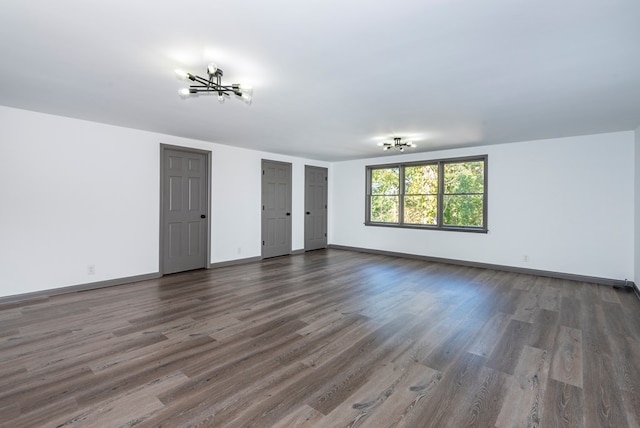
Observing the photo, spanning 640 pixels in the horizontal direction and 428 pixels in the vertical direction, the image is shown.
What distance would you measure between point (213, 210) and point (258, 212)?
1.10m

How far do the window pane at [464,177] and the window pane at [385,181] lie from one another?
1198 mm

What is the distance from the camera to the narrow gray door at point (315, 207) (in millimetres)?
8102

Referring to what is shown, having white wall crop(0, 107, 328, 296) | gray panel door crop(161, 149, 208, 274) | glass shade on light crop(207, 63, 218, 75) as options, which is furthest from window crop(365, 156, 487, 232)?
glass shade on light crop(207, 63, 218, 75)

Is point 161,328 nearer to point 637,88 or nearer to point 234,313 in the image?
point 234,313

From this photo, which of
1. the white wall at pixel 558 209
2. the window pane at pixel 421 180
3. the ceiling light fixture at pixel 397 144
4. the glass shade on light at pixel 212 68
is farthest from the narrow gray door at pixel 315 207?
the glass shade on light at pixel 212 68

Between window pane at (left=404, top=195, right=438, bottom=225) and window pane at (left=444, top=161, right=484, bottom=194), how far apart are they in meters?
0.42

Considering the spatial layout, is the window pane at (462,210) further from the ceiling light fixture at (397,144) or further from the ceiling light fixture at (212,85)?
the ceiling light fixture at (212,85)

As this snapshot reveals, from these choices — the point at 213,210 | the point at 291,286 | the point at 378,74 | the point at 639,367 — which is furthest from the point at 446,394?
the point at 213,210

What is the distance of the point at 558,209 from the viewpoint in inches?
212

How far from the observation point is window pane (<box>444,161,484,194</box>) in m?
6.29

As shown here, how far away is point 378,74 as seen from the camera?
9.11ft

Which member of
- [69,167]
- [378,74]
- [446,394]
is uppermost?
[378,74]

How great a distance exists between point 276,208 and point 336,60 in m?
5.05

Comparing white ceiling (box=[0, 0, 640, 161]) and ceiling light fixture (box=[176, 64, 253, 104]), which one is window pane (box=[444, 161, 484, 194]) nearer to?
white ceiling (box=[0, 0, 640, 161])
